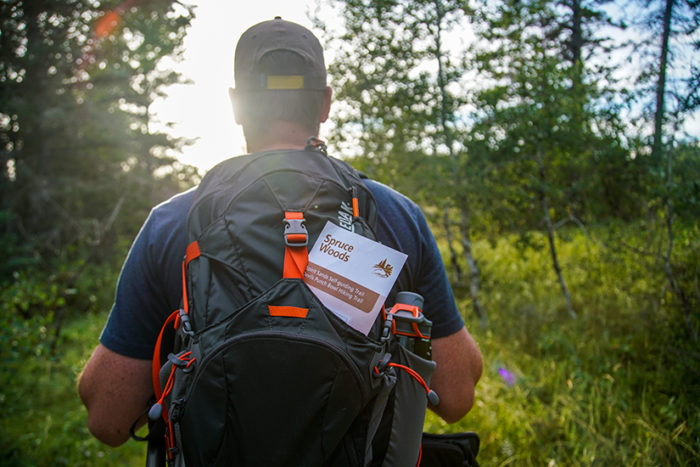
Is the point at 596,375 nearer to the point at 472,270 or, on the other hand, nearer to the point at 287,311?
the point at 472,270

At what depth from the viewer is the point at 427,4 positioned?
4723 millimetres

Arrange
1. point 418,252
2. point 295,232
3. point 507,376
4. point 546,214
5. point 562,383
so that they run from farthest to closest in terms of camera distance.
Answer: point 546,214 < point 507,376 < point 562,383 < point 418,252 < point 295,232

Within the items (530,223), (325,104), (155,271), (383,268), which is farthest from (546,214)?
(155,271)

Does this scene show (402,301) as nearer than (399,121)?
Yes

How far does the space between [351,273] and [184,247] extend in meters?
0.53

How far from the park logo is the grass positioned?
2.38 m

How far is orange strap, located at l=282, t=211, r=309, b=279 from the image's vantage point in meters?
1.06

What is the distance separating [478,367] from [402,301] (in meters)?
0.50

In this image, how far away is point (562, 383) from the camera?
3.62 metres

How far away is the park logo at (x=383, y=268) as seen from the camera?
1149mm

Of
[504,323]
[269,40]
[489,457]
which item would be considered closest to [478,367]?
[269,40]

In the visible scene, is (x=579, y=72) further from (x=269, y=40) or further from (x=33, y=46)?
(x=33, y=46)

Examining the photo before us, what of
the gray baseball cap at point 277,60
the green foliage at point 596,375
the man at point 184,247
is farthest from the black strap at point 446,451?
the green foliage at point 596,375

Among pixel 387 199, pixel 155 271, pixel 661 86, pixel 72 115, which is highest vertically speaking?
pixel 72 115
